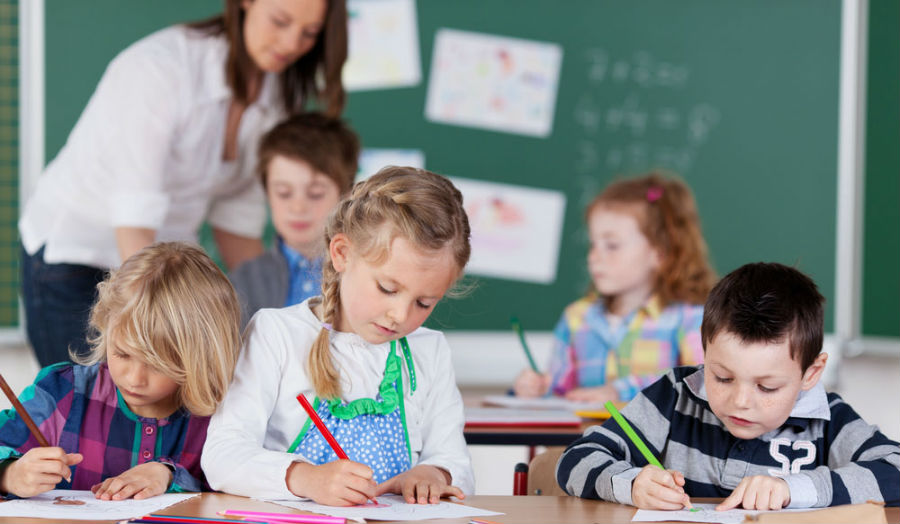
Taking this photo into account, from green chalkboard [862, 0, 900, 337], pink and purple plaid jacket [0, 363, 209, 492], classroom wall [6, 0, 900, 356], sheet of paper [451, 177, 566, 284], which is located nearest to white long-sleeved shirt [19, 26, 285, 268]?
pink and purple plaid jacket [0, 363, 209, 492]

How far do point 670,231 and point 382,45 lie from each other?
2.05 metres

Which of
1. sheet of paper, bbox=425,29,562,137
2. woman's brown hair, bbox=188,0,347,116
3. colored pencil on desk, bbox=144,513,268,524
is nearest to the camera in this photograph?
colored pencil on desk, bbox=144,513,268,524

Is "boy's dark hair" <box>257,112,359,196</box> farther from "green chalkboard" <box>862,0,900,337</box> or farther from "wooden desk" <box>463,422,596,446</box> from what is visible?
"green chalkboard" <box>862,0,900,337</box>

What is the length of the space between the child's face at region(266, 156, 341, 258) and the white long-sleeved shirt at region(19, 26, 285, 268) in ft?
0.51

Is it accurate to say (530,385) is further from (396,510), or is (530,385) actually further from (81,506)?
(81,506)

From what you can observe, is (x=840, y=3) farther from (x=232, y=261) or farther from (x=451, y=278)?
(x=451, y=278)

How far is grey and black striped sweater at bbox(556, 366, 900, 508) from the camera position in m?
1.37

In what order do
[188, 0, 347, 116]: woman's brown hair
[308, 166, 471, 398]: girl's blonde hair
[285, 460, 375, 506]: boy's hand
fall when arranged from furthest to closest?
1. [188, 0, 347, 116]: woman's brown hair
2. [308, 166, 471, 398]: girl's blonde hair
3. [285, 460, 375, 506]: boy's hand

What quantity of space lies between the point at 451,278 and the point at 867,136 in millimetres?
3803

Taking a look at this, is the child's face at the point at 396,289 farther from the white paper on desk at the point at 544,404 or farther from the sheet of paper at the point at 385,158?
the sheet of paper at the point at 385,158

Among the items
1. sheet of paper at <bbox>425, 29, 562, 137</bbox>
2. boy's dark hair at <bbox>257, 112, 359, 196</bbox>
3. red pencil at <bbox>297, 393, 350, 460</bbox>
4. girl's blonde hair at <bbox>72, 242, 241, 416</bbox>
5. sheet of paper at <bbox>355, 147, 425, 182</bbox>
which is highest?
sheet of paper at <bbox>425, 29, 562, 137</bbox>

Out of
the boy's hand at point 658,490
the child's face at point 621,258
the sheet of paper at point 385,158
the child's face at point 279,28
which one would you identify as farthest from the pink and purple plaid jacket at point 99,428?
the sheet of paper at point 385,158

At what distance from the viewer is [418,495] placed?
1392 millimetres

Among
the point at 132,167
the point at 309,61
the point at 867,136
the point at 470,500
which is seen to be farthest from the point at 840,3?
the point at 470,500
